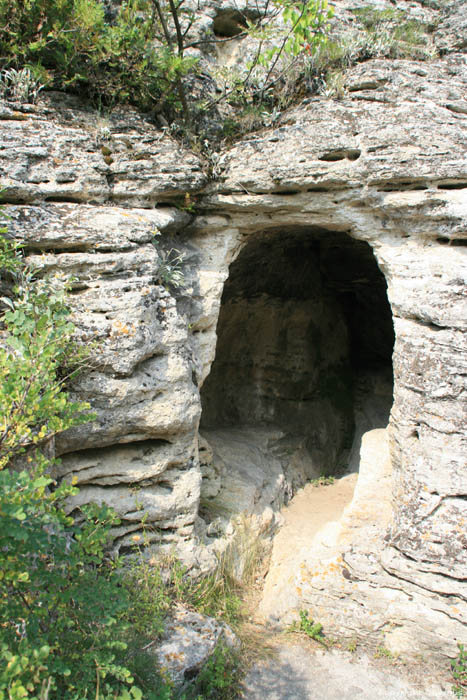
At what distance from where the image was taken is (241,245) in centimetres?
496

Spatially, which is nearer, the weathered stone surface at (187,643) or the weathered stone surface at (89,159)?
the weathered stone surface at (187,643)

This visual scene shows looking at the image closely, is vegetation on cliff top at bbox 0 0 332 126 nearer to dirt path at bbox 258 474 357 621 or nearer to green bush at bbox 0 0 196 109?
green bush at bbox 0 0 196 109

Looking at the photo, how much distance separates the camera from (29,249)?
3707mm

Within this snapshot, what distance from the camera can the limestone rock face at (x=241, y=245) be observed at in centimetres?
376

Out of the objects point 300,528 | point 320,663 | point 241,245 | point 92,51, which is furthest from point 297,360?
point 92,51

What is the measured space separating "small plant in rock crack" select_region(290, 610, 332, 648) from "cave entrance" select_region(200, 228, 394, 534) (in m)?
1.68

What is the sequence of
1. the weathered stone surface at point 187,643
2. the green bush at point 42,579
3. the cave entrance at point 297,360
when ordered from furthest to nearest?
1. the cave entrance at point 297,360
2. the weathered stone surface at point 187,643
3. the green bush at point 42,579

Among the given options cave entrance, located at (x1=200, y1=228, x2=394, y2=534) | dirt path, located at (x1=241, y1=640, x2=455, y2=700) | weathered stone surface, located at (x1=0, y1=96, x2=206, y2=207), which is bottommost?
dirt path, located at (x1=241, y1=640, x2=455, y2=700)

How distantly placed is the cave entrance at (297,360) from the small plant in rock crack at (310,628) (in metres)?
1.68

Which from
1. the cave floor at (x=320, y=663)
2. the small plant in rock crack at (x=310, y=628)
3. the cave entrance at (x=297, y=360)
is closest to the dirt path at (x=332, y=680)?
the cave floor at (x=320, y=663)

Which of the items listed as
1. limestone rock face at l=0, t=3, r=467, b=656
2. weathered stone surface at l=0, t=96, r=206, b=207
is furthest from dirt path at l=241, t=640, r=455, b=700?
weathered stone surface at l=0, t=96, r=206, b=207

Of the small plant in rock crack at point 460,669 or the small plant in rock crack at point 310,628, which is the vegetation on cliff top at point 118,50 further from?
the small plant in rock crack at point 460,669

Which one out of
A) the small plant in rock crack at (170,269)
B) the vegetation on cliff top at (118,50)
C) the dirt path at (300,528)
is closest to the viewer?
the vegetation on cliff top at (118,50)

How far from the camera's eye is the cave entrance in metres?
6.51
